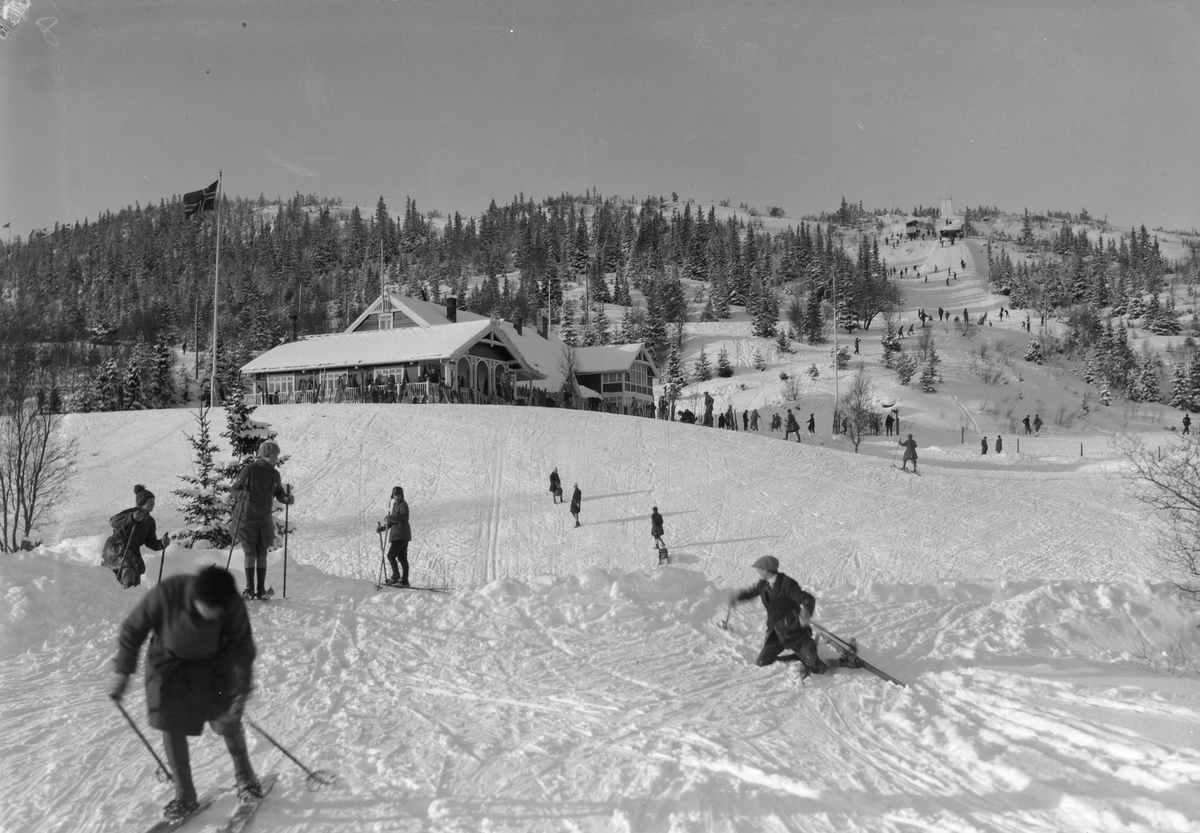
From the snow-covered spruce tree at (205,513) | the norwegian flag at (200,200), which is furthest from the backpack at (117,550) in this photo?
the norwegian flag at (200,200)

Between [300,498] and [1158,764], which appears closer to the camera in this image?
[1158,764]

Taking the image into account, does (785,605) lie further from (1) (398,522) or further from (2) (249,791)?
(1) (398,522)

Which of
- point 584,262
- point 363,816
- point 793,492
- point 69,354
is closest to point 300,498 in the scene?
point 793,492

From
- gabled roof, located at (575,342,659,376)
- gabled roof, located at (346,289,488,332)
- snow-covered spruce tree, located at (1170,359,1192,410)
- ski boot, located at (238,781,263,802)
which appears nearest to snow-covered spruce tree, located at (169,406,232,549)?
ski boot, located at (238,781,263,802)

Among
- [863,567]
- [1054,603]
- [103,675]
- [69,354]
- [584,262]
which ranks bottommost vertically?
[863,567]

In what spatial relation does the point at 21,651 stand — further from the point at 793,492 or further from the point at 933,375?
the point at 933,375

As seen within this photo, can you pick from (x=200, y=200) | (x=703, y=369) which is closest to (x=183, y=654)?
(x=200, y=200)
